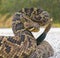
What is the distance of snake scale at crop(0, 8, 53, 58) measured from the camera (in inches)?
238

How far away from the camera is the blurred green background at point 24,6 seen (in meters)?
15.2

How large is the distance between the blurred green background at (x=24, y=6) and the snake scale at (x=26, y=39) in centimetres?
753

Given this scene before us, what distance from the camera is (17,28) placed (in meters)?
6.82

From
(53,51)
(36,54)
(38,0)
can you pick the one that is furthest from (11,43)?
(38,0)

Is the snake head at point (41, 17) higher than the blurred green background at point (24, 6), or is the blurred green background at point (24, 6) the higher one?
the snake head at point (41, 17)

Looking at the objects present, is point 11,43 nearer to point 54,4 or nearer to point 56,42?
point 56,42

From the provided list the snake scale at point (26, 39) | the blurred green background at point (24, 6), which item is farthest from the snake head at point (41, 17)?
the blurred green background at point (24, 6)

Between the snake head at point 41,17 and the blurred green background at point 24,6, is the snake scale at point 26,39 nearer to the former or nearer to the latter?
the snake head at point 41,17

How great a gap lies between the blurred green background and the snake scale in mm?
7532

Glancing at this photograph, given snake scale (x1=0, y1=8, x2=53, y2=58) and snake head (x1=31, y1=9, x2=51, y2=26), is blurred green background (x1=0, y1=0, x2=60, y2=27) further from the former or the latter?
snake scale (x1=0, y1=8, x2=53, y2=58)

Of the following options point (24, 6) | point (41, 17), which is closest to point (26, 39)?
point (41, 17)

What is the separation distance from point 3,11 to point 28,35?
31.5 feet

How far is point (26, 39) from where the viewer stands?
6180 mm

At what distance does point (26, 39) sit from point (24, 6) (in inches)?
371
